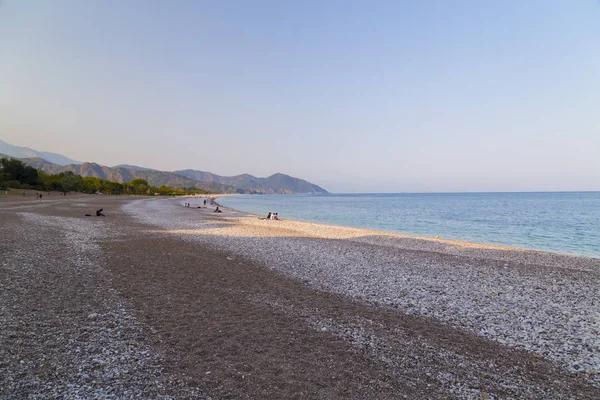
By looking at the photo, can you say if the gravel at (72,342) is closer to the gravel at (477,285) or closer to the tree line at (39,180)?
the gravel at (477,285)

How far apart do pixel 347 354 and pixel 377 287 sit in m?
5.19

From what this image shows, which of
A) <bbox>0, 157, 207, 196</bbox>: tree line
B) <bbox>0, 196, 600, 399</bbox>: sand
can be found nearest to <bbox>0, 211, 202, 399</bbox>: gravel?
<bbox>0, 196, 600, 399</bbox>: sand

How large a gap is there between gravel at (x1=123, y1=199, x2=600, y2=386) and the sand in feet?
0.25

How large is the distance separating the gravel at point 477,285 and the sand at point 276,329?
0.08 metres

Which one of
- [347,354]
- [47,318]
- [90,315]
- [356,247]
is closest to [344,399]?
[347,354]

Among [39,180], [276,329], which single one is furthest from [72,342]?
[39,180]

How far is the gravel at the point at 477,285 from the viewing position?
7562 millimetres

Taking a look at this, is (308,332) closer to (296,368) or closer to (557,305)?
(296,368)

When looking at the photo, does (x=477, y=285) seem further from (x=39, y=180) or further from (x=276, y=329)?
(x=39, y=180)

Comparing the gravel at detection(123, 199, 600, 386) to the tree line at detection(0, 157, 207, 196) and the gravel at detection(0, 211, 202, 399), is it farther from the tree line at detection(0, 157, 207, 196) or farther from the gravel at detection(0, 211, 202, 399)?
the tree line at detection(0, 157, 207, 196)

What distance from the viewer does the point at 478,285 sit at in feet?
38.8

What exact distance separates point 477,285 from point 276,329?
821 cm

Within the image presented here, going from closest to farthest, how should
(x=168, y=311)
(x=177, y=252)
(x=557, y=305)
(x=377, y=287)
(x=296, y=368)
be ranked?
(x=296, y=368) → (x=168, y=311) → (x=557, y=305) → (x=377, y=287) → (x=177, y=252)

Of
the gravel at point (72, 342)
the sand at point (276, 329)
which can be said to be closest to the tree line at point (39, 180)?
the gravel at point (72, 342)
